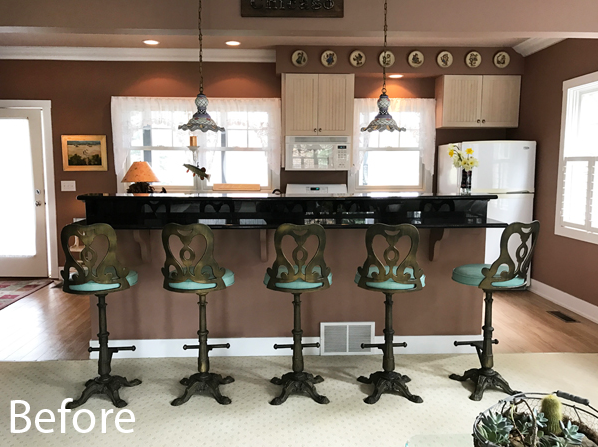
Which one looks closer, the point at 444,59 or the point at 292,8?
the point at 292,8

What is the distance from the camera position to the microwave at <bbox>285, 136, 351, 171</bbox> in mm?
5332

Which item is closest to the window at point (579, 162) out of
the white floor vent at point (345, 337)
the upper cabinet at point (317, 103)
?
the upper cabinet at point (317, 103)

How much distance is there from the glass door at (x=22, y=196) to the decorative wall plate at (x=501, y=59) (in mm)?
5502

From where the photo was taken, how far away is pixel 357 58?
527 cm

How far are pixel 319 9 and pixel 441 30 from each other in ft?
2.95

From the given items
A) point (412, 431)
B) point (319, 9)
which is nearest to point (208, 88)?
point (319, 9)

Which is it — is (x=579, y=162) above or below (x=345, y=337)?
above

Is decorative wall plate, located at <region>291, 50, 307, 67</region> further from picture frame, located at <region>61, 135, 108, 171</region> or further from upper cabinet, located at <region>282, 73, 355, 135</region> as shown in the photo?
picture frame, located at <region>61, 135, 108, 171</region>

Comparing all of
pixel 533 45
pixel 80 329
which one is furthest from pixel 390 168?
pixel 80 329

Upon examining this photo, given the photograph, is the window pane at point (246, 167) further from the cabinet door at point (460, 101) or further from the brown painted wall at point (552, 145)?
the brown painted wall at point (552, 145)

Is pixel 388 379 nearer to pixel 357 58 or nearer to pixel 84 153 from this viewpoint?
pixel 357 58

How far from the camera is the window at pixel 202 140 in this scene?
556cm

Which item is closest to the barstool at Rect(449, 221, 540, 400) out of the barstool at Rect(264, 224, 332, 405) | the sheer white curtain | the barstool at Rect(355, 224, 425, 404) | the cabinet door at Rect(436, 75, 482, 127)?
the barstool at Rect(355, 224, 425, 404)

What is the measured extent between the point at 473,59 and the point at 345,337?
12.2 feet
